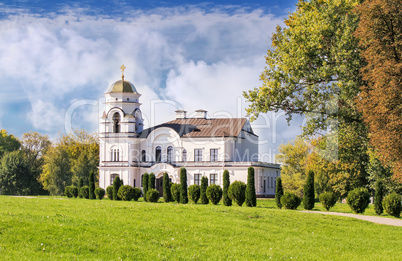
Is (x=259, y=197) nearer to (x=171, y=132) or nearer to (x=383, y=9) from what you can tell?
(x=171, y=132)

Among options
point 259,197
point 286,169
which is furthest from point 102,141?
point 286,169

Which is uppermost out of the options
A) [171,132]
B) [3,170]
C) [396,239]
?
[171,132]

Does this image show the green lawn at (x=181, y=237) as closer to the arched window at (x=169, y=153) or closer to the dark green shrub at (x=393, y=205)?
the dark green shrub at (x=393, y=205)

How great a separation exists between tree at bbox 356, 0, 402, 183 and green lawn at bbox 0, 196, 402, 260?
3.88 metres

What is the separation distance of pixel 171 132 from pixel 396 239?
36.4m

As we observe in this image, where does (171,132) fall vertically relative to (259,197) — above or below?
above

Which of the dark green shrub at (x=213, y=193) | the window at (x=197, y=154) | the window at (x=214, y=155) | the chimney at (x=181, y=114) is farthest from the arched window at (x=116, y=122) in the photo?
the dark green shrub at (x=213, y=193)

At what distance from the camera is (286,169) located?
194ft

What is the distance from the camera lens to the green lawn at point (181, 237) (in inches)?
482

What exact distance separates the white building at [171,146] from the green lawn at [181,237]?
99.3ft

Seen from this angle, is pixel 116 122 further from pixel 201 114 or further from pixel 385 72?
pixel 385 72

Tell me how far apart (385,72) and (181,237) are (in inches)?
441

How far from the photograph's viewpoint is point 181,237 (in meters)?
14.6

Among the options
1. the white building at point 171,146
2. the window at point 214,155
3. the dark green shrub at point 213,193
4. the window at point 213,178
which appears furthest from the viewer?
the window at point 214,155
